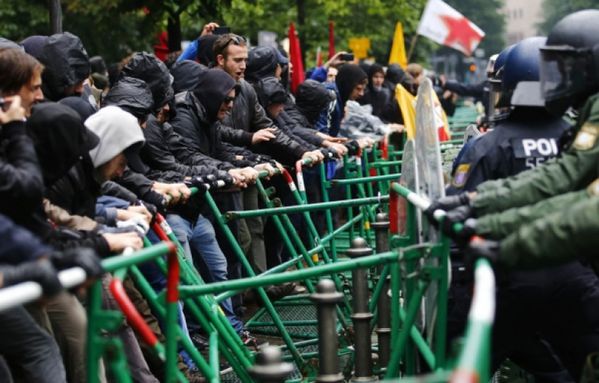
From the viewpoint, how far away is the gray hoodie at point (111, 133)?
5.90 m

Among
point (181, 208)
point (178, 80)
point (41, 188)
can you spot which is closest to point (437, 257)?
point (41, 188)

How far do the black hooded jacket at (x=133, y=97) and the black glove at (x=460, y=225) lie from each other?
126 inches

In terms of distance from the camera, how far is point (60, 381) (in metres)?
5.09

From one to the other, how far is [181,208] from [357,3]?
25048 millimetres

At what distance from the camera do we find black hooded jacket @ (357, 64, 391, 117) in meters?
19.6

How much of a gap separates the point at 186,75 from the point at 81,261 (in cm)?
631

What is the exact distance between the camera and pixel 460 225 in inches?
186

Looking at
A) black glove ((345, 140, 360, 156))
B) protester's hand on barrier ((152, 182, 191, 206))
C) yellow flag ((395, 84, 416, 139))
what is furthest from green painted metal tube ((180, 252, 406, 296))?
black glove ((345, 140, 360, 156))

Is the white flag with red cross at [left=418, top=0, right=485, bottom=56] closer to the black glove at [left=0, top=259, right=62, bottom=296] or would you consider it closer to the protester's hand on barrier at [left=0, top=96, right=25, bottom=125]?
the protester's hand on barrier at [left=0, top=96, right=25, bottom=125]

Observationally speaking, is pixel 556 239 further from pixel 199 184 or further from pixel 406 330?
pixel 199 184

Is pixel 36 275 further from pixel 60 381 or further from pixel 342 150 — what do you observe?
pixel 342 150

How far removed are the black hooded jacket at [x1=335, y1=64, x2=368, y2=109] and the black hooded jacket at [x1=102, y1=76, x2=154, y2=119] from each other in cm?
766

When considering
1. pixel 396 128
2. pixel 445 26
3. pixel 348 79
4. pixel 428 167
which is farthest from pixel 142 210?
pixel 445 26

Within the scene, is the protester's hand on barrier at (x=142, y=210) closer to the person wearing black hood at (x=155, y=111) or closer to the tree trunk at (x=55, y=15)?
the person wearing black hood at (x=155, y=111)
